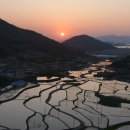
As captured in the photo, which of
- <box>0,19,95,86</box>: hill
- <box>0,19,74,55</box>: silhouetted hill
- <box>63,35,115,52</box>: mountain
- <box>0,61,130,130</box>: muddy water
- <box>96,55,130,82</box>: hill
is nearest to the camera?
<box>0,61,130,130</box>: muddy water

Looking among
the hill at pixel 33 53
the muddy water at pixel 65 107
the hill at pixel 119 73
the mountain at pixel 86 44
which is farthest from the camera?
the mountain at pixel 86 44

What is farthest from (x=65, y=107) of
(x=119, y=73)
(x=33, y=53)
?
(x=33, y=53)

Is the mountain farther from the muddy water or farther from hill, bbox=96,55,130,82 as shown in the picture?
the muddy water

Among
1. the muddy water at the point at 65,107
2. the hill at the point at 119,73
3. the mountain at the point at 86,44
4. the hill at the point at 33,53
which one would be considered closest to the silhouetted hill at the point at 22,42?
the hill at the point at 33,53

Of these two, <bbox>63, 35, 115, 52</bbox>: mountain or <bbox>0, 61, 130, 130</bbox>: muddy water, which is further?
<bbox>63, 35, 115, 52</bbox>: mountain

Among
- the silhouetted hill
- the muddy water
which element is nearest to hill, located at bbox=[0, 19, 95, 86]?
the silhouetted hill

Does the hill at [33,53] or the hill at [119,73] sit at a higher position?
the hill at [33,53]

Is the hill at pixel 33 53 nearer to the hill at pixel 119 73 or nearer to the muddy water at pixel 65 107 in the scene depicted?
the hill at pixel 119 73

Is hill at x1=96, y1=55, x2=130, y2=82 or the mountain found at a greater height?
the mountain

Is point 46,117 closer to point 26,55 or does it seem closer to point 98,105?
point 98,105

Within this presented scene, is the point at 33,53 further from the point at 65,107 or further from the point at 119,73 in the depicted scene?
the point at 65,107
